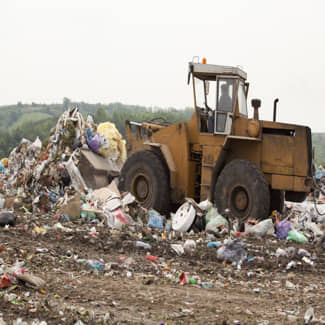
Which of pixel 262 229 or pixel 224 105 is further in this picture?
pixel 224 105

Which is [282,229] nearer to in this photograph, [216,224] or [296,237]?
[296,237]

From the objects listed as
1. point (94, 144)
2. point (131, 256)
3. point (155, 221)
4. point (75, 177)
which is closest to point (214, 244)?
point (131, 256)

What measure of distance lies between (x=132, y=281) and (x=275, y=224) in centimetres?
376

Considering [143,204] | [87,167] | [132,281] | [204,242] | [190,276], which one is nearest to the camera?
[132,281]

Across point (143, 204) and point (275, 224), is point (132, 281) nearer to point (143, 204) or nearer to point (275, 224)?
point (275, 224)

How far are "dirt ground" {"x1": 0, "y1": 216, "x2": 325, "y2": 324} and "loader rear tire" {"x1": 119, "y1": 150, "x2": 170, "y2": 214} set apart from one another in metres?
1.84

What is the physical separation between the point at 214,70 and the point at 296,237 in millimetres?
3056

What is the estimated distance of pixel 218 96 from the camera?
869cm

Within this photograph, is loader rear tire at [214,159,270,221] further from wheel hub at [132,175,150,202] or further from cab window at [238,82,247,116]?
wheel hub at [132,175,150,202]

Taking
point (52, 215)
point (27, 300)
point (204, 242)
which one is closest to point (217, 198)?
point (204, 242)

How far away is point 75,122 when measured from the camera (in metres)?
11.1

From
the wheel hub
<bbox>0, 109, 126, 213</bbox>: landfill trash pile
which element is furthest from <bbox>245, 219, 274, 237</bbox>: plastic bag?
<bbox>0, 109, 126, 213</bbox>: landfill trash pile

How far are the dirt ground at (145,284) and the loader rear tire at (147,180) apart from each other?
6.05 ft

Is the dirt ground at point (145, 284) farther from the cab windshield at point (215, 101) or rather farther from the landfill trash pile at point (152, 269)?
the cab windshield at point (215, 101)
